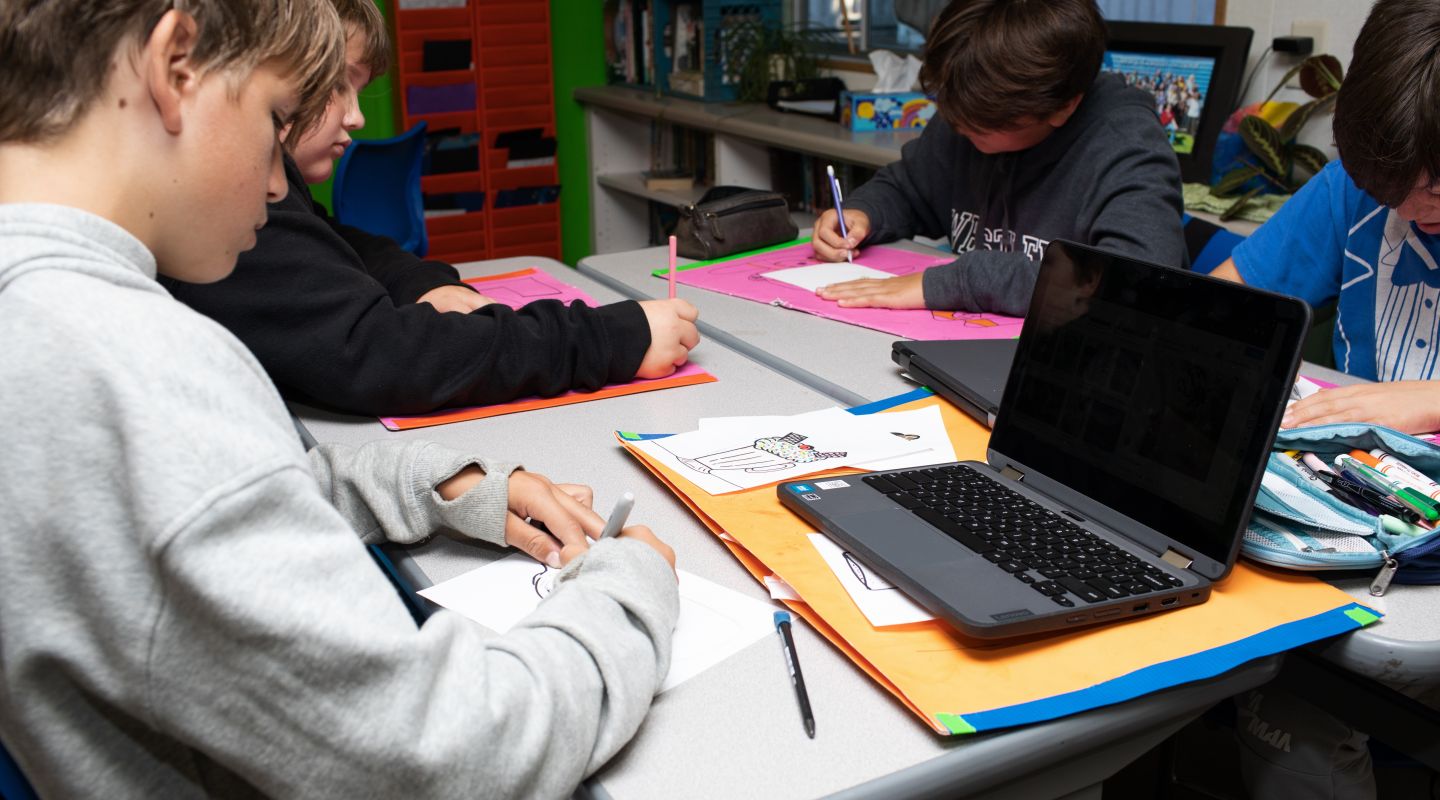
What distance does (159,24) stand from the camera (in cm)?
62

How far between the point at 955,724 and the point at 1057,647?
0.43 feet

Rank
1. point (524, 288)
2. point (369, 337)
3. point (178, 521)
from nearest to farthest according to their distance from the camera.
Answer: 1. point (178, 521)
2. point (369, 337)
3. point (524, 288)

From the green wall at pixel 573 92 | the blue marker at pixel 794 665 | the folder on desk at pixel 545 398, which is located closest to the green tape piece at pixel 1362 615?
the blue marker at pixel 794 665

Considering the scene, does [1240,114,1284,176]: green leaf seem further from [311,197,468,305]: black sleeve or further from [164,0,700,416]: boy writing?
[311,197,468,305]: black sleeve

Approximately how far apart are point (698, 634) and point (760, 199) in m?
1.33

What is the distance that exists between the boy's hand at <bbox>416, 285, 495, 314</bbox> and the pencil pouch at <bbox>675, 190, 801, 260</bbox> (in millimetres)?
486

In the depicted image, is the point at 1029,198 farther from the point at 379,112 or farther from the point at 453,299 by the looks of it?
the point at 379,112

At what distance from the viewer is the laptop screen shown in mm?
865

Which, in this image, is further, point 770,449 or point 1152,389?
point 770,449

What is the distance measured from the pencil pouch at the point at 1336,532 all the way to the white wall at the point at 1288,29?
1.62 meters

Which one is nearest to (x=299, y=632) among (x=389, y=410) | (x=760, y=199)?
(x=389, y=410)

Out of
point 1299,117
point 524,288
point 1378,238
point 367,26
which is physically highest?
point 367,26

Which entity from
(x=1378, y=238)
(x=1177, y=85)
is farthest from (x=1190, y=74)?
(x=1378, y=238)

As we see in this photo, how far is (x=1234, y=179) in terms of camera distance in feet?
7.82
